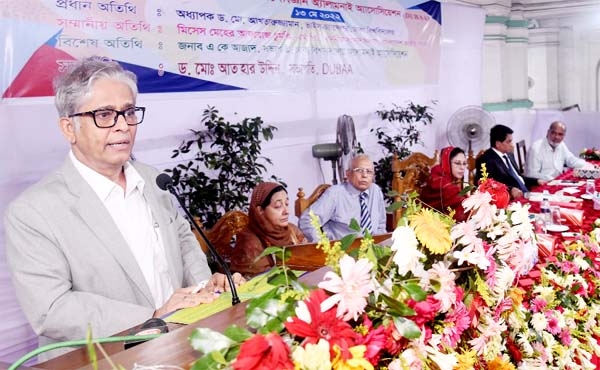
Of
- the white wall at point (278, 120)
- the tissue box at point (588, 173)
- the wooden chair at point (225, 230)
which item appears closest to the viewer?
the white wall at point (278, 120)

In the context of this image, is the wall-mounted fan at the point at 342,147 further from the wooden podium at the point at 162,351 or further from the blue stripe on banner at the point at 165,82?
the wooden podium at the point at 162,351

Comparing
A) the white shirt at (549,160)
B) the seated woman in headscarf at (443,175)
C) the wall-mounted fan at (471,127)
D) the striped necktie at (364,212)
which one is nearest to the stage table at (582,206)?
the white shirt at (549,160)

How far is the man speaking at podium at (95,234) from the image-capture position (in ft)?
5.48

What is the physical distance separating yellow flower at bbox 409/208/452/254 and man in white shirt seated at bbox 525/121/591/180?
5798mm

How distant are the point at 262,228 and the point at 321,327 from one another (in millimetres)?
2670

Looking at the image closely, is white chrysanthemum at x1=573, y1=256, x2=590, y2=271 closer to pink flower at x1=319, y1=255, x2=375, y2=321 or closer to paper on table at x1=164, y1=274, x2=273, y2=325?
paper on table at x1=164, y1=274, x2=273, y2=325

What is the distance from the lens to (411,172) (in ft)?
17.3

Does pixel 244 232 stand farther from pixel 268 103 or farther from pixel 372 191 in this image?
pixel 268 103

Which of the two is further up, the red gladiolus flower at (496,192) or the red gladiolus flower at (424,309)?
the red gladiolus flower at (496,192)

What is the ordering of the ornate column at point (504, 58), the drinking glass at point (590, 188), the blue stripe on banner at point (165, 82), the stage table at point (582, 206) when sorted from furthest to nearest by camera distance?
1. the ornate column at point (504, 58)
2. the drinking glass at point (590, 188)
3. the blue stripe on banner at point (165, 82)
4. the stage table at point (582, 206)

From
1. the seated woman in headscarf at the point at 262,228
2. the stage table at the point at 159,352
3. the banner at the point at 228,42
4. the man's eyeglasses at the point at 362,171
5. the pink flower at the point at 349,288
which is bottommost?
the seated woman in headscarf at the point at 262,228

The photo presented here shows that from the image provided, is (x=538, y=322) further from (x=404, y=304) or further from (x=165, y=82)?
(x=165, y=82)

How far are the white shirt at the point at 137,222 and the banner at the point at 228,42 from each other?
5.12 ft

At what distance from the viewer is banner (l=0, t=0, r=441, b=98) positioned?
10.8ft
